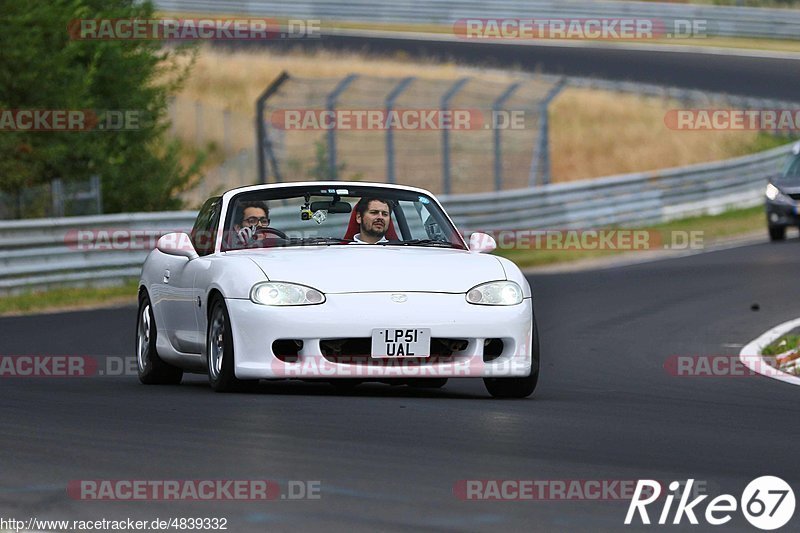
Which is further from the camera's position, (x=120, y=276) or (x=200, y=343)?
(x=120, y=276)

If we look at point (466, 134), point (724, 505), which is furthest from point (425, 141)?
point (724, 505)

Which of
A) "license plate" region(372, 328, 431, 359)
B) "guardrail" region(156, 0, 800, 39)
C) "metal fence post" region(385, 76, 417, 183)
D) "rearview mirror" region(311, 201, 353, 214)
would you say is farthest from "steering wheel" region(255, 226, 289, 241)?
"guardrail" region(156, 0, 800, 39)

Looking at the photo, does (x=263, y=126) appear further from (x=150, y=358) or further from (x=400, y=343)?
(x=400, y=343)

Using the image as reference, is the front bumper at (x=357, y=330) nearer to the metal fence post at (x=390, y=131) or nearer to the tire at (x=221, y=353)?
the tire at (x=221, y=353)

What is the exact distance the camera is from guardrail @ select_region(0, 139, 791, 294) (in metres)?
22.5

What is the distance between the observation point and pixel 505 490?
7.18 metres

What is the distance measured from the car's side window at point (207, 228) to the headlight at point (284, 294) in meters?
1.24

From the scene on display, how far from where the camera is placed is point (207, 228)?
11.9 m

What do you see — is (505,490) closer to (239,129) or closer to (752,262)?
(752,262)

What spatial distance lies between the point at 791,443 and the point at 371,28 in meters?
48.0

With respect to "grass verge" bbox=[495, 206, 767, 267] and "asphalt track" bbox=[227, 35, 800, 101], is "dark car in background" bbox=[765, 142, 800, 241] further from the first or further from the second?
"asphalt track" bbox=[227, 35, 800, 101]

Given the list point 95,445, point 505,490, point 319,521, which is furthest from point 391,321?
point 319,521

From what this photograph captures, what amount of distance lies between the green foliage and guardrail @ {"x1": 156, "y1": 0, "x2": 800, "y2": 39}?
85.1ft

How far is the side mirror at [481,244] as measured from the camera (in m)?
11.4
